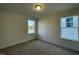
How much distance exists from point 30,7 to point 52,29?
595mm

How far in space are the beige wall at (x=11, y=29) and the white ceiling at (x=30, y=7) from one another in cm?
9

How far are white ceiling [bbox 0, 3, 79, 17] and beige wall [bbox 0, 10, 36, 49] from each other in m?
0.09

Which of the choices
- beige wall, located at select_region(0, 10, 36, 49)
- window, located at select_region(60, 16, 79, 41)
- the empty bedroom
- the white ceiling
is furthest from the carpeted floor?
the white ceiling

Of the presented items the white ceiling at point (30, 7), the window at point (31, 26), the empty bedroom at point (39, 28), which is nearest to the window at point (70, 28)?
the empty bedroom at point (39, 28)

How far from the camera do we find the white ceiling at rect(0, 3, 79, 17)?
1.71 meters

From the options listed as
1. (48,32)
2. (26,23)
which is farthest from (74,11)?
(26,23)

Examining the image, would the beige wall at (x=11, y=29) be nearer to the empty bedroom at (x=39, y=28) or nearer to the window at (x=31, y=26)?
the empty bedroom at (x=39, y=28)

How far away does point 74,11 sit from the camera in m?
1.66

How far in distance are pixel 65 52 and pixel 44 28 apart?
603 millimetres

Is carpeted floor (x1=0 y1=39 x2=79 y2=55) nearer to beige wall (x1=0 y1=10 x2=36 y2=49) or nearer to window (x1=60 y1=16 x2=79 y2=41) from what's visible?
beige wall (x1=0 y1=10 x2=36 y2=49)

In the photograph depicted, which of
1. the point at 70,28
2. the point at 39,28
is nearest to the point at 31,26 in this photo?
the point at 39,28

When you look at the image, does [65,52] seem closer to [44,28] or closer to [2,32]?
[44,28]

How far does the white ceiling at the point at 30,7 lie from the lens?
1709 mm
